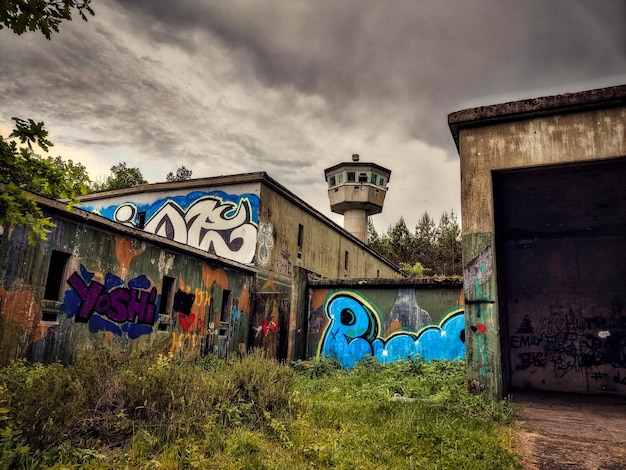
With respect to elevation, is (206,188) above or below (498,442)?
above

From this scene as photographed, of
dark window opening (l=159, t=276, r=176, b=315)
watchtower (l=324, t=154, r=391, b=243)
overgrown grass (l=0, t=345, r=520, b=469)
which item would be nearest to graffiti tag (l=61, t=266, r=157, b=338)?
dark window opening (l=159, t=276, r=176, b=315)

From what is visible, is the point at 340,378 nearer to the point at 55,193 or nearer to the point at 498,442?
the point at 498,442

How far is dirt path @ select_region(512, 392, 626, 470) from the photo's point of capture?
16.5 ft

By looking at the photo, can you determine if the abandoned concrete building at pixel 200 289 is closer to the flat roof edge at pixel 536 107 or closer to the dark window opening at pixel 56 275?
the dark window opening at pixel 56 275

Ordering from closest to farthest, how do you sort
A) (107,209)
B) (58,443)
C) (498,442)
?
(58,443) < (498,442) < (107,209)

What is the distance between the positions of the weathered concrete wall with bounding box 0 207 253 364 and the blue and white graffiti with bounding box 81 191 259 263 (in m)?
2.77

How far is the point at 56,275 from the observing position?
9.12 metres

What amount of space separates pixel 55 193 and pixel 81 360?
3060mm

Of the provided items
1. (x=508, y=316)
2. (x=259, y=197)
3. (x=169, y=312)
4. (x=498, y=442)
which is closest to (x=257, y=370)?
(x=498, y=442)

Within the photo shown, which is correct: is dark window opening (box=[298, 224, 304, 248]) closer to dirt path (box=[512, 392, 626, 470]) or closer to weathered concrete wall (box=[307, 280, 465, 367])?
weathered concrete wall (box=[307, 280, 465, 367])

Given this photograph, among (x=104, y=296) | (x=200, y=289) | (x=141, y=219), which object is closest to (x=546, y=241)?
(x=200, y=289)

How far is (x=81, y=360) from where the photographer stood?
18.2ft

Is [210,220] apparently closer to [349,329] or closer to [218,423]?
[349,329]

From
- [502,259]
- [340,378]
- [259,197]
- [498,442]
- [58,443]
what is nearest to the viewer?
[58,443]
